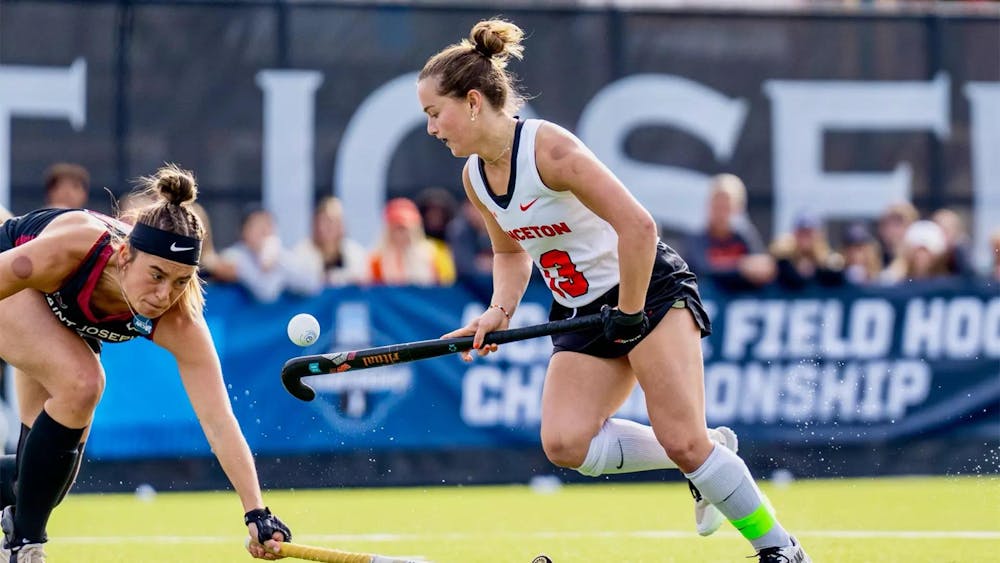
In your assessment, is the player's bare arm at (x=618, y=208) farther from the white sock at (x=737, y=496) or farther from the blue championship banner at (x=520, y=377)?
the blue championship banner at (x=520, y=377)

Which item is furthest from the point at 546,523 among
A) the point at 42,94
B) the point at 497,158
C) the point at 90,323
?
the point at 42,94

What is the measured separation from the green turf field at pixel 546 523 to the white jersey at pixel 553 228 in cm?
124

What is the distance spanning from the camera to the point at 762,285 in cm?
966

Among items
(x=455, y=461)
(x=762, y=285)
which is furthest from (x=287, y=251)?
(x=762, y=285)

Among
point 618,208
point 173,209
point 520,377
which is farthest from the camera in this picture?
point 520,377

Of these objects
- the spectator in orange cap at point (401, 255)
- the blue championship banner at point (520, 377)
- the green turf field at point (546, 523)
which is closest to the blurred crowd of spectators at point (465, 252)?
the spectator in orange cap at point (401, 255)

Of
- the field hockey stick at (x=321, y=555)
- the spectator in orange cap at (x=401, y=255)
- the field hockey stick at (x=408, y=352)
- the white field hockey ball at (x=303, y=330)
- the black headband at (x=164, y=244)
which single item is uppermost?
the spectator in orange cap at (x=401, y=255)

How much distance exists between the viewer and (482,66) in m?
5.03

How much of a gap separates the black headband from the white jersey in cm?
98

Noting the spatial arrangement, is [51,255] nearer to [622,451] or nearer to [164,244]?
[164,244]

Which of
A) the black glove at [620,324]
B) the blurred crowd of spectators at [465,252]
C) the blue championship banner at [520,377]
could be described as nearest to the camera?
the black glove at [620,324]

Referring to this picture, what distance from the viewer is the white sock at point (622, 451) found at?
5289 mm

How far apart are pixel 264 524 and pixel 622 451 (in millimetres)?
1287

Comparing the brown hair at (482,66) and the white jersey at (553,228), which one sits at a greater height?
the brown hair at (482,66)
